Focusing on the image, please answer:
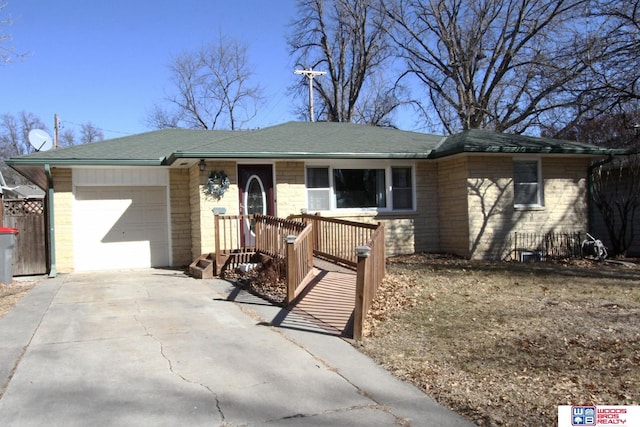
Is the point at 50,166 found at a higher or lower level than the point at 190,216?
higher

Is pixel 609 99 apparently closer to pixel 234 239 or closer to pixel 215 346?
pixel 234 239

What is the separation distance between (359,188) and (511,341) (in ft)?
27.9

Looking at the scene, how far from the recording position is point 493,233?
1344 centimetres

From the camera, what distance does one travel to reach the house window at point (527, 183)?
45.6 feet

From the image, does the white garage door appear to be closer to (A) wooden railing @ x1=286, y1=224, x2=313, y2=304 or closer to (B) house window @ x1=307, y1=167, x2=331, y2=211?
(B) house window @ x1=307, y1=167, x2=331, y2=211

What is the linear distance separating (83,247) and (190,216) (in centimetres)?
283

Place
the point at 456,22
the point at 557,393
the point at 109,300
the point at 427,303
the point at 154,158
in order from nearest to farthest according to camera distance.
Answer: the point at 557,393 < the point at 427,303 < the point at 109,300 < the point at 154,158 < the point at 456,22

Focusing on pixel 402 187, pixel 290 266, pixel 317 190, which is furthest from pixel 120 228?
pixel 402 187

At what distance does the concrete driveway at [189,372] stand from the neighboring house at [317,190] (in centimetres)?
507

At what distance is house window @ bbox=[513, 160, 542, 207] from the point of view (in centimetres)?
1391

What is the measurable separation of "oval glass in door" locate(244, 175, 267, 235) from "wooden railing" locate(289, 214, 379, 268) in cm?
132

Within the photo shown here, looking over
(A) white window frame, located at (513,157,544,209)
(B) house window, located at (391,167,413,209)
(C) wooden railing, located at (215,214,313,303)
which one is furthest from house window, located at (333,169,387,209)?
(A) white window frame, located at (513,157,544,209)

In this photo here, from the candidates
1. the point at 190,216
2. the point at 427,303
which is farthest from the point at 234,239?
the point at 427,303
